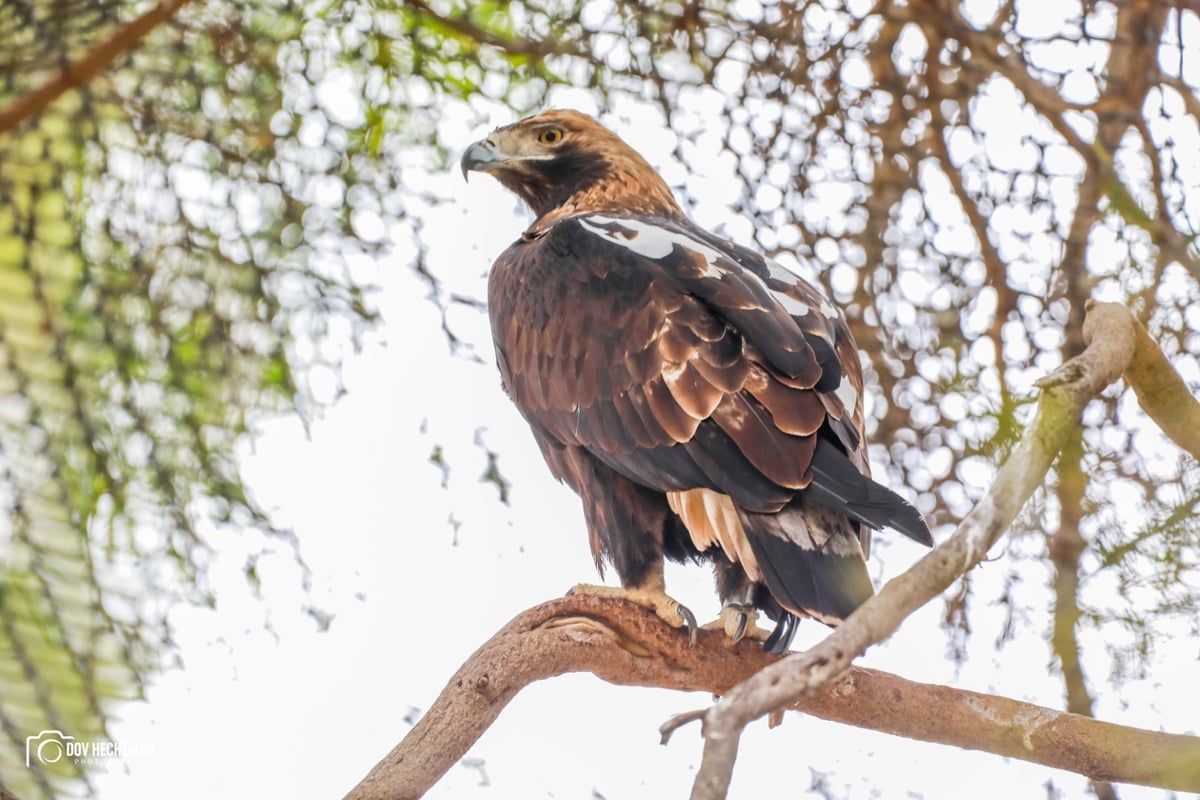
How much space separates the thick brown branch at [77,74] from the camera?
2.46 m

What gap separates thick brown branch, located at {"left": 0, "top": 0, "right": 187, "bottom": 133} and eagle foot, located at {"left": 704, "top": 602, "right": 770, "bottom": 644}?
192 cm

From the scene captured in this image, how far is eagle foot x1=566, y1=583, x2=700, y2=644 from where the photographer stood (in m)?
3.34

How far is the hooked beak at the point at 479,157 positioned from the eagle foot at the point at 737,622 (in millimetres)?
1878

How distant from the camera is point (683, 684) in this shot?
3.36 m

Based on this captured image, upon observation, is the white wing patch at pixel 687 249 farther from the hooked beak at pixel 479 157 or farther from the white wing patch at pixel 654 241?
the hooked beak at pixel 479 157

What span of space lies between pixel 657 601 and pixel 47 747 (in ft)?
5.28

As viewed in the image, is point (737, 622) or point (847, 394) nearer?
point (737, 622)

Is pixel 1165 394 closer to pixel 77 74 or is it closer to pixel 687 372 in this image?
pixel 687 372

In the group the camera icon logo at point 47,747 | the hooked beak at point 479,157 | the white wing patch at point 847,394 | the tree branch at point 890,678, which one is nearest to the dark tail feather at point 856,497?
the white wing patch at point 847,394

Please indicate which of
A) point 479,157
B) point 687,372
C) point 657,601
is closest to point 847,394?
point 687,372

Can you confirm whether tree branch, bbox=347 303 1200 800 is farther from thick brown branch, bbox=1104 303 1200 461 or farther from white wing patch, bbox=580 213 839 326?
white wing patch, bbox=580 213 839 326

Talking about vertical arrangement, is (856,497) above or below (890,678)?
above

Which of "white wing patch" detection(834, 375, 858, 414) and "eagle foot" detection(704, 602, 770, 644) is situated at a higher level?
"white wing patch" detection(834, 375, 858, 414)

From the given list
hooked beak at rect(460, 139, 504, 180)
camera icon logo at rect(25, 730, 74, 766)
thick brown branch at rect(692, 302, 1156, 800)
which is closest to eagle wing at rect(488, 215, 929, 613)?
thick brown branch at rect(692, 302, 1156, 800)
